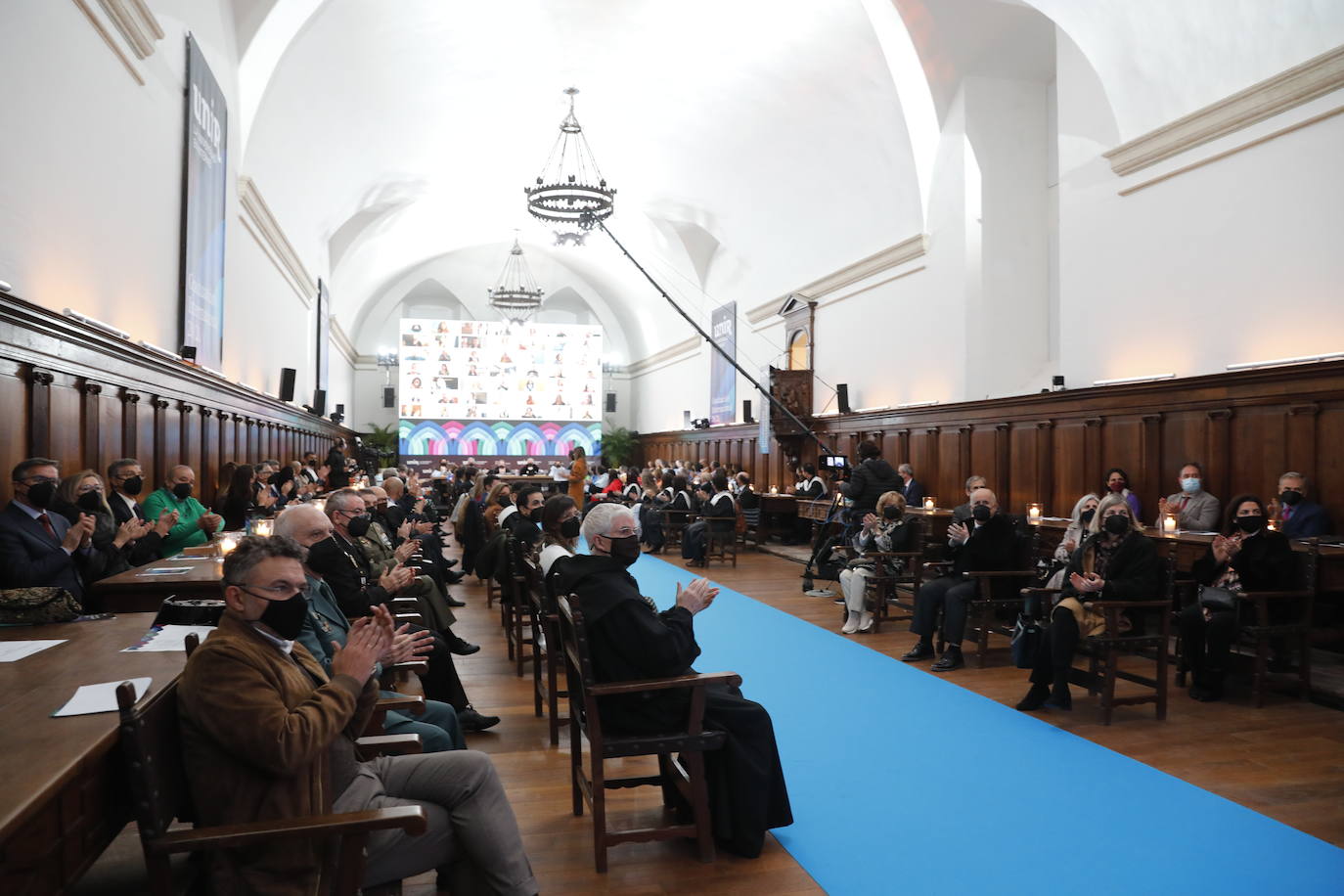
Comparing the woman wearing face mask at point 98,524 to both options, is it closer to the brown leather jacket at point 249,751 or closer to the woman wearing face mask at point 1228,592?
the brown leather jacket at point 249,751

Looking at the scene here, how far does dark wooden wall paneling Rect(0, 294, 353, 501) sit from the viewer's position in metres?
4.49

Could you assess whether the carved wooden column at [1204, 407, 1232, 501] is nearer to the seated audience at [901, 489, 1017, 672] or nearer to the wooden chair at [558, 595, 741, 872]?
the seated audience at [901, 489, 1017, 672]

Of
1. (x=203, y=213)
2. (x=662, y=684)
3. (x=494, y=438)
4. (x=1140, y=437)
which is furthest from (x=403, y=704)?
(x=494, y=438)

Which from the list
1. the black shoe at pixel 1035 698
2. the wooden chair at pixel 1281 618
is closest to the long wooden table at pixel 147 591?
the black shoe at pixel 1035 698

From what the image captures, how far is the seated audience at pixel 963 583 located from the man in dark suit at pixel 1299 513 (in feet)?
6.64

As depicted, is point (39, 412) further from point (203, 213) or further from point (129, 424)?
point (203, 213)

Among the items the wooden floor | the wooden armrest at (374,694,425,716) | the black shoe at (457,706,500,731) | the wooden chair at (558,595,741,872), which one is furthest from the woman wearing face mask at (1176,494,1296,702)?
the wooden armrest at (374,694,425,716)

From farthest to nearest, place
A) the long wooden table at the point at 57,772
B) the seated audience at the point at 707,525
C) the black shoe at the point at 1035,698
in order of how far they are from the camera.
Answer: the seated audience at the point at 707,525 → the black shoe at the point at 1035,698 → the long wooden table at the point at 57,772

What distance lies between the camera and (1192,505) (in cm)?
686

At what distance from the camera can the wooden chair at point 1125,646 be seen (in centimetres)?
442

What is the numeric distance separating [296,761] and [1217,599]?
5022 mm

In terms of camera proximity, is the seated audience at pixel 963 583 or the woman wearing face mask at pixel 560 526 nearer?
the woman wearing face mask at pixel 560 526

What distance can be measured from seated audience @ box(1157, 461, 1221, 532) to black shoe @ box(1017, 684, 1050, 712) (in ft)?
9.02

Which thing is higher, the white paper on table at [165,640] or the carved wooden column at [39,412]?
the carved wooden column at [39,412]
